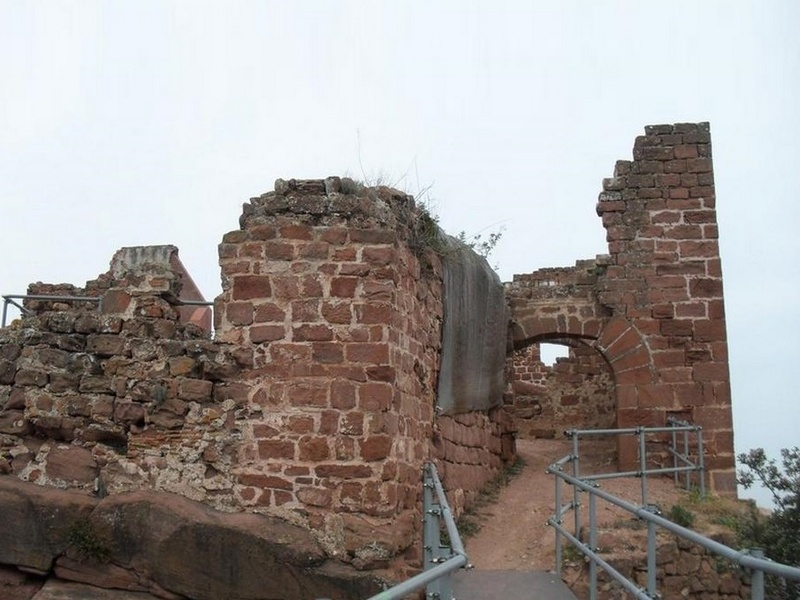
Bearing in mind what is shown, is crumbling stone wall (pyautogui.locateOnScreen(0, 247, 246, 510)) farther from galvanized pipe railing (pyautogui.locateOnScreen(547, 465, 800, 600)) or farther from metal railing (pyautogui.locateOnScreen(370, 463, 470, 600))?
galvanized pipe railing (pyautogui.locateOnScreen(547, 465, 800, 600))

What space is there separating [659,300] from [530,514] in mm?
3792

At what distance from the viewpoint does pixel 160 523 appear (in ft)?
17.9

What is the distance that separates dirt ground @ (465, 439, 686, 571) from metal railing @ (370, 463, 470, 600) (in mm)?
1183

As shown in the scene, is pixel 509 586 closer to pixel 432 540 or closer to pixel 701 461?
pixel 432 540

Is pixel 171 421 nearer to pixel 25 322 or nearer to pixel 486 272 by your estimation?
pixel 25 322

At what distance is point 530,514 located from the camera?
879cm

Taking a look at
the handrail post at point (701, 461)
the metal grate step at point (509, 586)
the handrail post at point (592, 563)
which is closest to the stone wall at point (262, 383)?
the metal grate step at point (509, 586)

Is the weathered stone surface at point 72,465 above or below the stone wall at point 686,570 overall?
above

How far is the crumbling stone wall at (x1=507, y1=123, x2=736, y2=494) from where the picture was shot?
416 inches

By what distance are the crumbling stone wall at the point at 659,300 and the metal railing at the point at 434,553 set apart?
5.10m

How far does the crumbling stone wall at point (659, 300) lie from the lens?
10.6m

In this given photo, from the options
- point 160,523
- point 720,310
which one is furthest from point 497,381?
point 160,523

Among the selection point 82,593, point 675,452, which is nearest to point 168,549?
point 82,593

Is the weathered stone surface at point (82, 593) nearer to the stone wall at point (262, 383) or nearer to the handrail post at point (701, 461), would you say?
the stone wall at point (262, 383)
